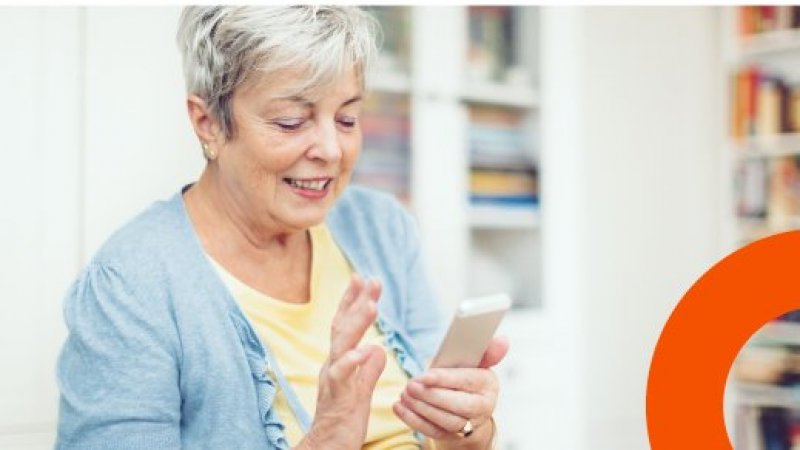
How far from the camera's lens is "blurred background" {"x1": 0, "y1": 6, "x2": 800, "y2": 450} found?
1.27 meters

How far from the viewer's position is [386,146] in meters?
1.92

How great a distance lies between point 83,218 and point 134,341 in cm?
38

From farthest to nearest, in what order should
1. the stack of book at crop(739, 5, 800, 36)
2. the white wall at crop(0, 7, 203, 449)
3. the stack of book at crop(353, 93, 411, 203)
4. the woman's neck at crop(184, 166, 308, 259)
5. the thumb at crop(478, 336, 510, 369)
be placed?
the stack of book at crop(739, 5, 800, 36) < the stack of book at crop(353, 93, 411, 203) < the white wall at crop(0, 7, 203, 449) < the woman's neck at crop(184, 166, 308, 259) < the thumb at crop(478, 336, 510, 369)

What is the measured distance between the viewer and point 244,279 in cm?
114

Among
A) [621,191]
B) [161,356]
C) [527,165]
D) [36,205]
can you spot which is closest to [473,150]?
[527,165]

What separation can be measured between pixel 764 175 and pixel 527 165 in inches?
37.4

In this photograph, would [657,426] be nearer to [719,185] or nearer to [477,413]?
[477,413]

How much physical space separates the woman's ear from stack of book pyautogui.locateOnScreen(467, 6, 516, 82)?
1.07 metres

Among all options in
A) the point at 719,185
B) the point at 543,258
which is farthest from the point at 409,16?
the point at 719,185

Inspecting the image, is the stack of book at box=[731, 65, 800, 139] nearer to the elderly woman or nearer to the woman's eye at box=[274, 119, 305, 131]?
the elderly woman

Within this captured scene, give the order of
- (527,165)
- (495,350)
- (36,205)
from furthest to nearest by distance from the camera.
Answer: (527,165), (36,205), (495,350)

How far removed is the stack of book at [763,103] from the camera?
2717 mm

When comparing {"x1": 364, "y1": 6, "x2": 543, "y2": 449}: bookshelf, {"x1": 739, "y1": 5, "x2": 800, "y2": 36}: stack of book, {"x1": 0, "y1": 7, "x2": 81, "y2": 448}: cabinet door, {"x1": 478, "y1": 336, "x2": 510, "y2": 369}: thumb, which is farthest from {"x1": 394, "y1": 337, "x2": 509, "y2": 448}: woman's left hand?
{"x1": 739, "y1": 5, "x2": 800, "y2": 36}: stack of book

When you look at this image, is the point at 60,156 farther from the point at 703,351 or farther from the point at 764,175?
the point at 764,175
